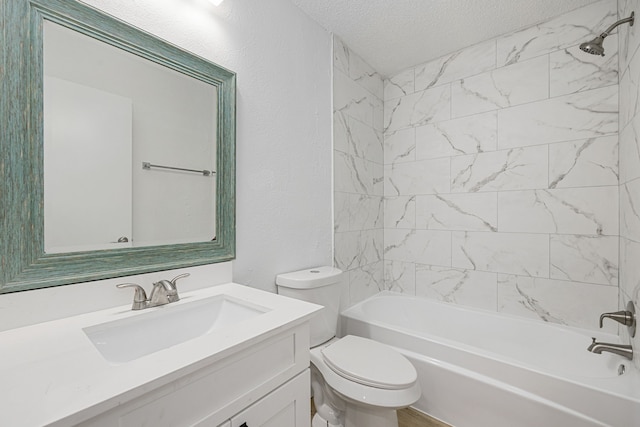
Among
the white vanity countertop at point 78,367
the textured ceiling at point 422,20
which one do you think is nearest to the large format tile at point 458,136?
the textured ceiling at point 422,20

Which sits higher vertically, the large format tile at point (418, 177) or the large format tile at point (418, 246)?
the large format tile at point (418, 177)

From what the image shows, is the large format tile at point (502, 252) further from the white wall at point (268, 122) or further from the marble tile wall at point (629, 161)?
the white wall at point (268, 122)

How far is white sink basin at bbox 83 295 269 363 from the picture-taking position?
2.84 ft

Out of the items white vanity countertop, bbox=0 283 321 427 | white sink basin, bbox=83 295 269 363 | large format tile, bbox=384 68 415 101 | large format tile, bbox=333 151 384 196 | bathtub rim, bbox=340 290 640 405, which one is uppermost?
large format tile, bbox=384 68 415 101

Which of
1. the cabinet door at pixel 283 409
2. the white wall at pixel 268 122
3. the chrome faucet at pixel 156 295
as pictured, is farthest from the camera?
the white wall at pixel 268 122

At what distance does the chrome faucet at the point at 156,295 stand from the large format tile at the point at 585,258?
7.36 ft

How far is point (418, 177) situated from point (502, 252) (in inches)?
33.9

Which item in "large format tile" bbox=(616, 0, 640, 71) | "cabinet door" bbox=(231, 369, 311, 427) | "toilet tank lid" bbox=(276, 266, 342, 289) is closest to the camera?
"cabinet door" bbox=(231, 369, 311, 427)

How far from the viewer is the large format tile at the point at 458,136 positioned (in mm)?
2083

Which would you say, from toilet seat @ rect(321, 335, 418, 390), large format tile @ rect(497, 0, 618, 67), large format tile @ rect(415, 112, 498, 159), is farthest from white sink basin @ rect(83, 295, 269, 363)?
large format tile @ rect(497, 0, 618, 67)

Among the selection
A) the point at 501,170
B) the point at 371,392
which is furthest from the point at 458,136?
the point at 371,392

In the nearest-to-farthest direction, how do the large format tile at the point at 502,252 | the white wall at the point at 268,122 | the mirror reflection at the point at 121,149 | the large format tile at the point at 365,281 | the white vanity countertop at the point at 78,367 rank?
the white vanity countertop at the point at 78,367, the mirror reflection at the point at 121,149, the white wall at the point at 268,122, the large format tile at the point at 502,252, the large format tile at the point at 365,281

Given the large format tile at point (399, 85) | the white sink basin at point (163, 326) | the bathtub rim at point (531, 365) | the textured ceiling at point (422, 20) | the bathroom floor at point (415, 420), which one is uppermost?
the textured ceiling at point (422, 20)

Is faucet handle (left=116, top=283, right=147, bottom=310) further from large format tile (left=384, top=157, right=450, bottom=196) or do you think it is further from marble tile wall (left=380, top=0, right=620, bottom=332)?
large format tile (left=384, top=157, right=450, bottom=196)
